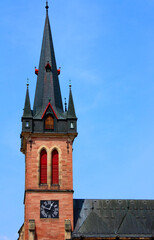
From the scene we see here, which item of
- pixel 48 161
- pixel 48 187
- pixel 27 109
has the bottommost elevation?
pixel 48 187

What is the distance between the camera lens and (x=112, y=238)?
156ft

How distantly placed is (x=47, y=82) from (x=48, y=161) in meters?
9.01

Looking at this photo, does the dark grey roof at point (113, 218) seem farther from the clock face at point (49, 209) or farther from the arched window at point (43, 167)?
the arched window at point (43, 167)

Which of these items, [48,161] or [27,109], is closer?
[48,161]

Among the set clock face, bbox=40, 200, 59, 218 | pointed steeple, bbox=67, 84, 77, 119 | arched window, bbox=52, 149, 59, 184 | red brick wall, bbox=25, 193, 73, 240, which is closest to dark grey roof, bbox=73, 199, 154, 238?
red brick wall, bbox=25, 193, 73, 240

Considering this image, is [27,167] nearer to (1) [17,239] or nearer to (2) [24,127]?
(2) [24,127]

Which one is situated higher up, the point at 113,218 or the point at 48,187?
the point at 48,187

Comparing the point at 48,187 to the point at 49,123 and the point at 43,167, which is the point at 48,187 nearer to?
the point at 43,167

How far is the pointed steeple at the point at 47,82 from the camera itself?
177ft

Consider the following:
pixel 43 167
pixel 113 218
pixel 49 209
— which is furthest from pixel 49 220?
pixel 113 218

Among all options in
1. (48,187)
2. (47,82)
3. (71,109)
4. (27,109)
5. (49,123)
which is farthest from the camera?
(47,82)

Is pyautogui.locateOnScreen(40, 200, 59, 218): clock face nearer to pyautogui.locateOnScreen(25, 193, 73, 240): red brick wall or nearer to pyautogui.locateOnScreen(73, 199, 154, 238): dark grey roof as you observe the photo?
pyautogui.locateOnScreen(25, 193, 73, 240): red brick wall

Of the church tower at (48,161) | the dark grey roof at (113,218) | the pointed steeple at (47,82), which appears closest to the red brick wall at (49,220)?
the church tower at (48,161)

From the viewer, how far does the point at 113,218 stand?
49.8 meters
